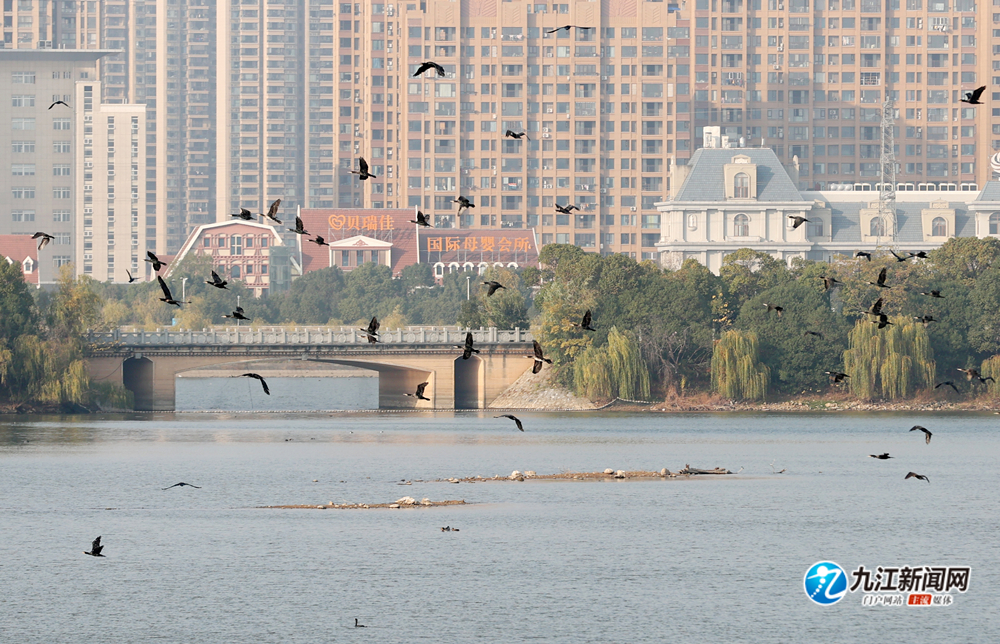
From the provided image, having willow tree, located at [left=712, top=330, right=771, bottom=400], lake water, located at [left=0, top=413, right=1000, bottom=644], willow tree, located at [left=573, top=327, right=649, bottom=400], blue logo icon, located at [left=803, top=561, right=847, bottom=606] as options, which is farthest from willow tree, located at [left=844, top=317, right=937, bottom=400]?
blue logo icon, located at [left=803, top=561, right=847, bottom=606]

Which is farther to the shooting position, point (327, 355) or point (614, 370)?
point (327, 355)

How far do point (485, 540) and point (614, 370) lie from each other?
88.3m

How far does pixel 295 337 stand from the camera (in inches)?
6757

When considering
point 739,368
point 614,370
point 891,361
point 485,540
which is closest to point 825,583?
point 485,540

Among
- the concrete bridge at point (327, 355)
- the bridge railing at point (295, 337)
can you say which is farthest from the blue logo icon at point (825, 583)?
the concrete bridge at point (327, 355)

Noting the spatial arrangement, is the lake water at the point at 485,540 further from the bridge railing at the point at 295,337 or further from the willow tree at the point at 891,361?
the bridge railing at the point at 295,337

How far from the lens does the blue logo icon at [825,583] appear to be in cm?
6228

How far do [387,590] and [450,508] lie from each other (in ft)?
70.5

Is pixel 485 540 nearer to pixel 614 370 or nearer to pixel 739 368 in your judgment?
pixel 739 368

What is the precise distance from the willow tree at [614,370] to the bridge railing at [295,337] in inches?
514

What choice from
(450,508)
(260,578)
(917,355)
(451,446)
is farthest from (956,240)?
(260,578)

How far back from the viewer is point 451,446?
12512 centimetres

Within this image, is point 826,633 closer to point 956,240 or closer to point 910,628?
point 910,628

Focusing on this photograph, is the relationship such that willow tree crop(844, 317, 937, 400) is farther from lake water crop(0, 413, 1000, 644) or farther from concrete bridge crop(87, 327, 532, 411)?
concrete bridge crop(87, 327, 532, 411)
